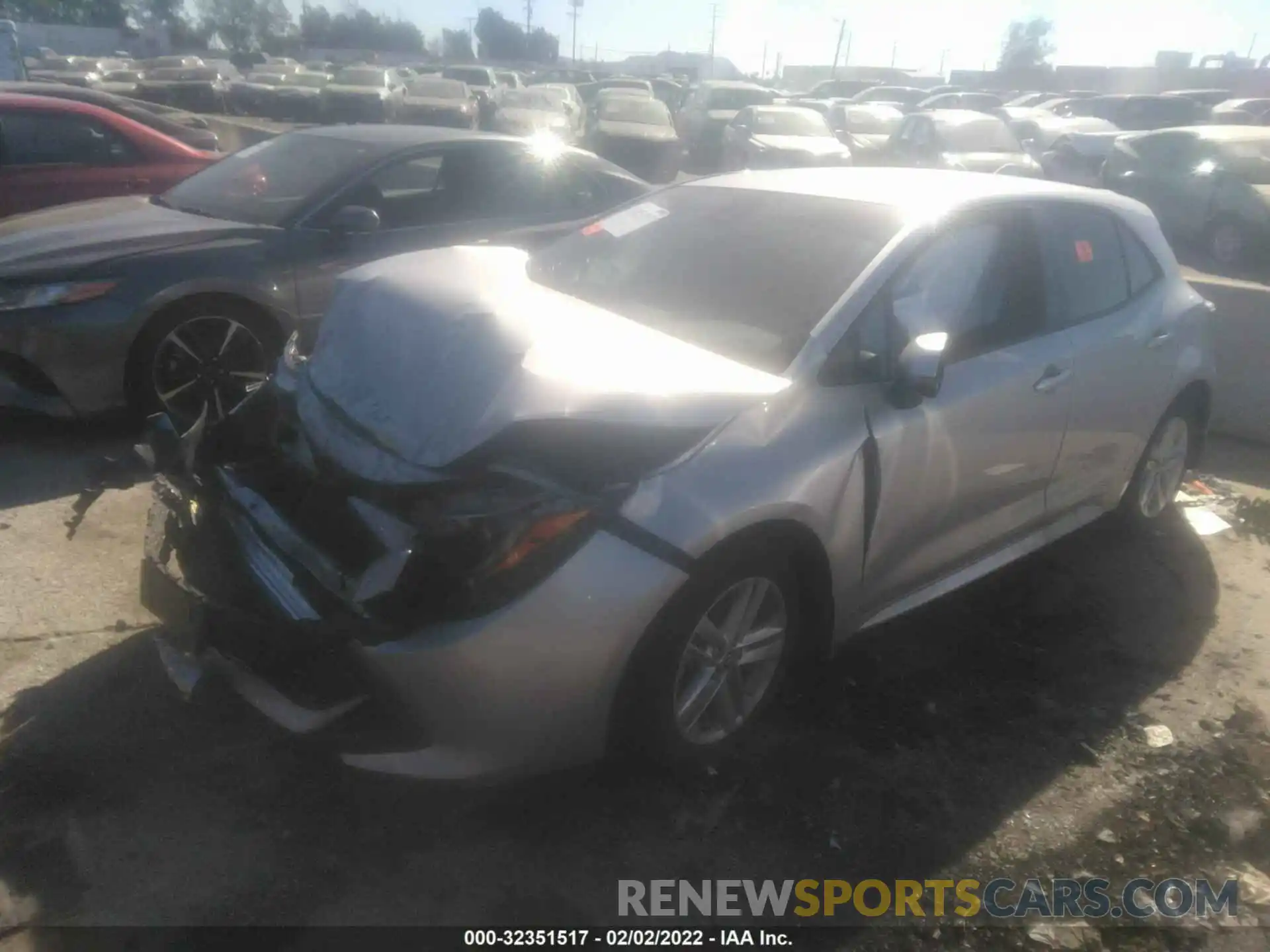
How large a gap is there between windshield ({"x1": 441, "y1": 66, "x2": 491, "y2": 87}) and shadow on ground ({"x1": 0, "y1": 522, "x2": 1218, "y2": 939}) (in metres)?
31.6

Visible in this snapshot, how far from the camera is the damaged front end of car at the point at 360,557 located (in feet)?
7.63

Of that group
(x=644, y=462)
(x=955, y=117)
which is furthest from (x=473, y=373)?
(x=955, y=117)

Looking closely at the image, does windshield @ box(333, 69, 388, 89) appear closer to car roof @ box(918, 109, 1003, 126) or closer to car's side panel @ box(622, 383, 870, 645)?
car roof @ box(918, 109, 1003, 126)

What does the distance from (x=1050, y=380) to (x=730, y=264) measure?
4.02 ft

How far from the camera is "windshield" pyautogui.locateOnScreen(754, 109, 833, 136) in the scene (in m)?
17.8

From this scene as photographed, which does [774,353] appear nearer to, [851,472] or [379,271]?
[851,472]

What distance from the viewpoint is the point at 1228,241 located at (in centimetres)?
1253

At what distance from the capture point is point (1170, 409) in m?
4.42

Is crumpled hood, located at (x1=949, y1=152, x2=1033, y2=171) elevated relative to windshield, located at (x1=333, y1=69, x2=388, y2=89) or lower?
elevated

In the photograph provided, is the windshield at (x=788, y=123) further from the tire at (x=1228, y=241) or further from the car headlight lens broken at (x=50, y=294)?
the car headlight lens broken at (x=50, y=294)

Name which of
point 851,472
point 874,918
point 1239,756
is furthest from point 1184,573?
point 874,918

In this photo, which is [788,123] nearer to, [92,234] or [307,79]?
[92,234]

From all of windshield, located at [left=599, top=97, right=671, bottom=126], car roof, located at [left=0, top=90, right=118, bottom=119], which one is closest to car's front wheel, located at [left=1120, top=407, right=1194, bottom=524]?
car roof, located at [left=0, top=90, right=118, bottom=119]

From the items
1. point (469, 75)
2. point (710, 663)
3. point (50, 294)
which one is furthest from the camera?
point (469, 75)
